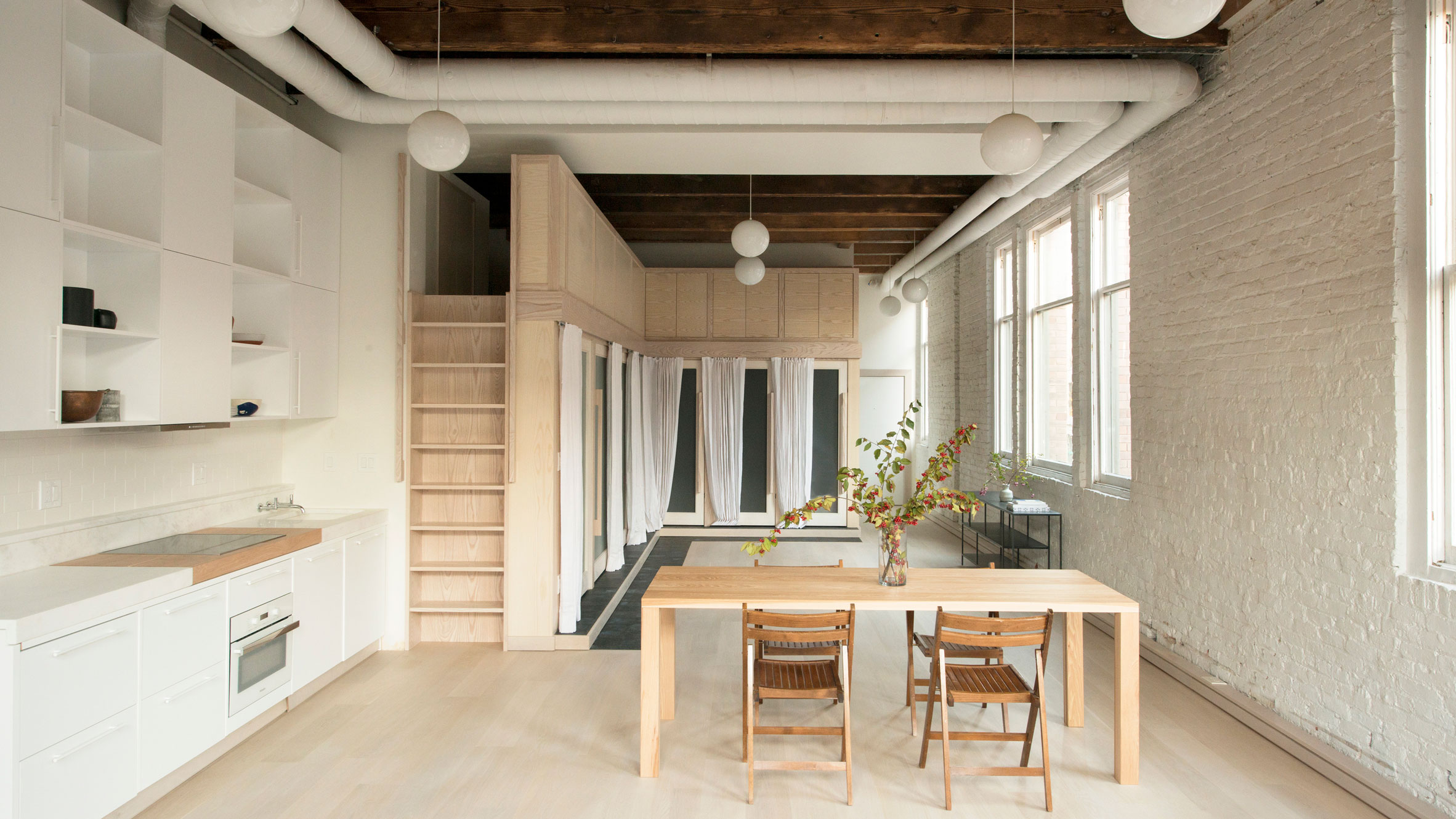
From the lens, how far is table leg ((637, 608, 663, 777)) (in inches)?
120

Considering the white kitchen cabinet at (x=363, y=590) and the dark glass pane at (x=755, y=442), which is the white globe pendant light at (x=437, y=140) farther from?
the dark glass pane at (x=755, y=442)

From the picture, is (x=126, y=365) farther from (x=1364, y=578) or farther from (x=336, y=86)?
(x=1364, y=578)

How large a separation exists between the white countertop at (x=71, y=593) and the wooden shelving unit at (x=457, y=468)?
1789 millimetres

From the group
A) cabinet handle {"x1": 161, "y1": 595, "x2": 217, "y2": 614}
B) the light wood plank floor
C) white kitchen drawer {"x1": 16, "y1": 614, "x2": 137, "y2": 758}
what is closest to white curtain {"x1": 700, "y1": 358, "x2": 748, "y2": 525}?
the light wood plank floor

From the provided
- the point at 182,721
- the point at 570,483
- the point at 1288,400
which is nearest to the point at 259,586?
the point at 182,721

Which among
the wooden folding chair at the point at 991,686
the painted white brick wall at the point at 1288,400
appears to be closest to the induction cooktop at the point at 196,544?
the wooden folding chair at the point at 991,686

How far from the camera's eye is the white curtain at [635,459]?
6.91 metres

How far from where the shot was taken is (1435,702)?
8.57 ft

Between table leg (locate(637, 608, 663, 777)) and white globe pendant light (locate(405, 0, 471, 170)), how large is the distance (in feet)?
6.64

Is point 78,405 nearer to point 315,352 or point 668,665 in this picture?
point 315,352

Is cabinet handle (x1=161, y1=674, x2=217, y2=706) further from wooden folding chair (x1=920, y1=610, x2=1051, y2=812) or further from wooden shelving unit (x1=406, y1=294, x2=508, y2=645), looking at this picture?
wooden folding chair (x1=920, y1=610, x2=1051, y2=812)

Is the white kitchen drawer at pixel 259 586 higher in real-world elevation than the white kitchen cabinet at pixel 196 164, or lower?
lower

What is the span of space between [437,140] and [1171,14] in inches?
99.7

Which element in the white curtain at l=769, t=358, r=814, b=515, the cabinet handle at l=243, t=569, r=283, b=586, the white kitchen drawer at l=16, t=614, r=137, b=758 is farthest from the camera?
the white curtain at l=769, t=358, r=814, b=515
